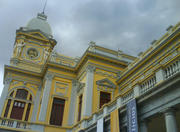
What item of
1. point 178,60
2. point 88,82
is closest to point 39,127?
point 88,82

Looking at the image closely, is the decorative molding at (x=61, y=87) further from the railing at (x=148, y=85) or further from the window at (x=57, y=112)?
the railing at (x=148, y=85)

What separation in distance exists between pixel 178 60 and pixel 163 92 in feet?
5.21

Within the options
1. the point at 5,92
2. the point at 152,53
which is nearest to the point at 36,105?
the point at 5,92

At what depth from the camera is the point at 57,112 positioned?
2125 centimetres

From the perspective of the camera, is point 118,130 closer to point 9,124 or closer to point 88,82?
point 88,82

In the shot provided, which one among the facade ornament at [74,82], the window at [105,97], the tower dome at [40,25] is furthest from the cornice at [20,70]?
the window at [105,97]

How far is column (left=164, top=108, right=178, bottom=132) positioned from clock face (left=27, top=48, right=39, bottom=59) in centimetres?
2304

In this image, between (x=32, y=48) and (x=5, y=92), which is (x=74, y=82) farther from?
(x=32, y=48)

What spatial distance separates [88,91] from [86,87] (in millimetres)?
472

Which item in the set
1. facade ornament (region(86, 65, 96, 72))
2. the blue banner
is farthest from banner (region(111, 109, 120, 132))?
facade ornament (region(86, 65, 96, 72))

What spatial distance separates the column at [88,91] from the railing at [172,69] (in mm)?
9568

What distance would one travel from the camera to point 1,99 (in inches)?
909

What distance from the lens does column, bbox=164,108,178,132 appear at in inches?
338

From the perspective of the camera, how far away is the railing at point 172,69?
30.8 ft
